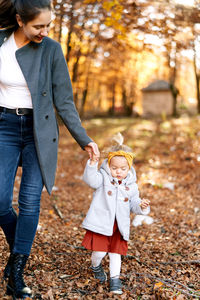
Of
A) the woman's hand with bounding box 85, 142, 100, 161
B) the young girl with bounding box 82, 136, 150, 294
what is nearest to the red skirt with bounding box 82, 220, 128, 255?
the young girl with bounding box 82, 136, 150, 294

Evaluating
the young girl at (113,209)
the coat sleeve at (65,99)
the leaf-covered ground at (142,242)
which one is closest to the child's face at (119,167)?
the young girl at (113,209)

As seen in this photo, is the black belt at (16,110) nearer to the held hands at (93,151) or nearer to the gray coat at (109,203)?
the held hands at (93,151)

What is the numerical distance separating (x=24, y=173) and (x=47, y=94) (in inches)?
26.6

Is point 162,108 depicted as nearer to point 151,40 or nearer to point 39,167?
point 151,40

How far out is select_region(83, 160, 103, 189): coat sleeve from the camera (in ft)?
9.62

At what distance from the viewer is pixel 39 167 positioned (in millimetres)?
2682

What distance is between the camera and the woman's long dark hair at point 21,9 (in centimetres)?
239

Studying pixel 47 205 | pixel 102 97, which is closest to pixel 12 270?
pixel 47 205

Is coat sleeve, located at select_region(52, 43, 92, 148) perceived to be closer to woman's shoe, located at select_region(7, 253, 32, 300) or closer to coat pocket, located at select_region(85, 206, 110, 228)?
coat pocket, located at select_region(85, 206, 110, 228)

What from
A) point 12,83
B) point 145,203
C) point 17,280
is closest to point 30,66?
point 12,83

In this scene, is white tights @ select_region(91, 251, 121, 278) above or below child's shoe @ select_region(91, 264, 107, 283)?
above

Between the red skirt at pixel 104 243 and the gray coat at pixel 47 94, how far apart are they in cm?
70

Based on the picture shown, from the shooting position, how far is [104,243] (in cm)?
306

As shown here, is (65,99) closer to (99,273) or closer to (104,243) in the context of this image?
(104,243)
